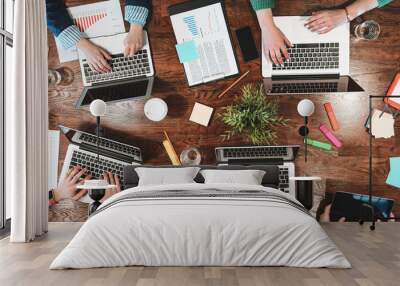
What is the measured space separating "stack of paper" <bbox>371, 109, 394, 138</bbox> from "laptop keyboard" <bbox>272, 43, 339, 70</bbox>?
2.48ft

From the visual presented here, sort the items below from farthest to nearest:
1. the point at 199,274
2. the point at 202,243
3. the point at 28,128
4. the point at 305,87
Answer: the point at 305,87
the point at 28,128
the point at 202,243
the point at 199,274

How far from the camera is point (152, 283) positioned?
11.4ft

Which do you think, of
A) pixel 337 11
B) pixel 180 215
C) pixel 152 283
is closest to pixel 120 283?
pixel 152 283

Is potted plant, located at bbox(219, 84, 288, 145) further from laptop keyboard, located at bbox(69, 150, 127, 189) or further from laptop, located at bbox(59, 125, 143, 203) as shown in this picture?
laptop keyboard, located at bbox(69, 150, 127, 189)

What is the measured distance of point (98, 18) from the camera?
6.59 m

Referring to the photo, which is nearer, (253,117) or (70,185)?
(253,117)

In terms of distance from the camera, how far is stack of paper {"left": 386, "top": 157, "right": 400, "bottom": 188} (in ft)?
21.4

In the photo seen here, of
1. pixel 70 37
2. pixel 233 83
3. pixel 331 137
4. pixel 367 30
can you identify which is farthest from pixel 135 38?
pixel 367 30

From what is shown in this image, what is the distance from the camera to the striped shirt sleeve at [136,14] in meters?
6.50

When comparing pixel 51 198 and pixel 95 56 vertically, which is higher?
pixel 95 56

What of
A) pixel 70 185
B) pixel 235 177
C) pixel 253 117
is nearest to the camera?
pixel 235 177

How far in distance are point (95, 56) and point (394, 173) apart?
384 centimetres

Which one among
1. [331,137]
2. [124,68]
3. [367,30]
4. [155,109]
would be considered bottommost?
[331,137]

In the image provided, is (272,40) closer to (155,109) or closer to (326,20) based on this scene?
(326,20)
